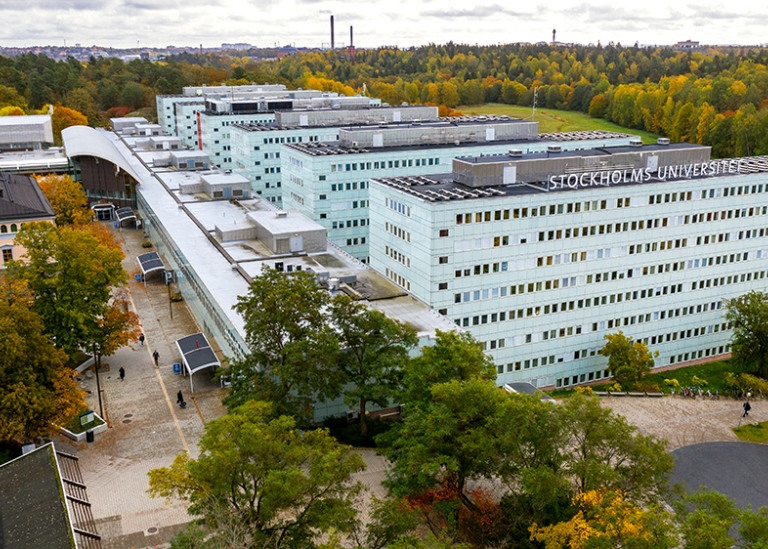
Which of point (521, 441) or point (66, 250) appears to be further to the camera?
point (66, 250)

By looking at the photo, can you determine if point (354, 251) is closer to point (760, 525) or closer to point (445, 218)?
point (445, 218)

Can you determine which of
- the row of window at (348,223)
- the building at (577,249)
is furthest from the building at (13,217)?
the building at (577,249)

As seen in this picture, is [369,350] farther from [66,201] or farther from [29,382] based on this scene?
[66,201]

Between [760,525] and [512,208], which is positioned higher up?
[512,208]

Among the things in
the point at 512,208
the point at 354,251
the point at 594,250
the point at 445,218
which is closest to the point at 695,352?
the point at 594,250

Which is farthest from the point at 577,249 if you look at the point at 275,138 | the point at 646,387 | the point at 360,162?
the point at 275,138

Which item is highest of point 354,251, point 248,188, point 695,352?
point 248,188

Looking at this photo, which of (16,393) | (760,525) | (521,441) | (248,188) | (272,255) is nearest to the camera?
(760,525)
